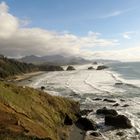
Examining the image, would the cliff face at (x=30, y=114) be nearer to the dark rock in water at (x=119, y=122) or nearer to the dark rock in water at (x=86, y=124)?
the dark rock in water at (x=86, y=124)

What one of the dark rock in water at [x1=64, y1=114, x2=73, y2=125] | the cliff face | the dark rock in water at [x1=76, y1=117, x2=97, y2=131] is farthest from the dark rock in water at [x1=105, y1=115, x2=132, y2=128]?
the cliff face

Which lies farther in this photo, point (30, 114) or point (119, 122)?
point (119, 122)

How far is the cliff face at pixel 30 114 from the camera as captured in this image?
49.1 ft

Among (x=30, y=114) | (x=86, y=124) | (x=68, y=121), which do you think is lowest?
(x=86, y=124)

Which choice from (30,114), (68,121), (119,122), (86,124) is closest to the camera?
(30,114)

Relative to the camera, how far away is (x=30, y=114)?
70.9 feet

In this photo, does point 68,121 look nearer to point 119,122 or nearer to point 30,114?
point 119,122

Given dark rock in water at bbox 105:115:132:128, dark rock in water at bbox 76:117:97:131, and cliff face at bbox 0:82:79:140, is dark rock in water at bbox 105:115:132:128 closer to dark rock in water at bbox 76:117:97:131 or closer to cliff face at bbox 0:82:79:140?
dark rock in water at bbox 76:117:97:131

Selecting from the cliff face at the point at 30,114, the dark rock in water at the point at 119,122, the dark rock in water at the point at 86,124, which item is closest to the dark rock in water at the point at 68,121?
the cliff face at the point at 30,114

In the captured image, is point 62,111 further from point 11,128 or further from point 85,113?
point 11,128

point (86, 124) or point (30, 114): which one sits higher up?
point (30, 114)

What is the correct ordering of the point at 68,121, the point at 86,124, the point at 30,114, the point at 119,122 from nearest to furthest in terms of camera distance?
1. the point at 30,114
2. the point at 86,124
3. the point at 119,122
4. the point at 68,121

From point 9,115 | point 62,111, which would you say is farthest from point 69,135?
point 9,115

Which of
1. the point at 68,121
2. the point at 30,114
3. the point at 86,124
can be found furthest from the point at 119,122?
the point at 30,114
